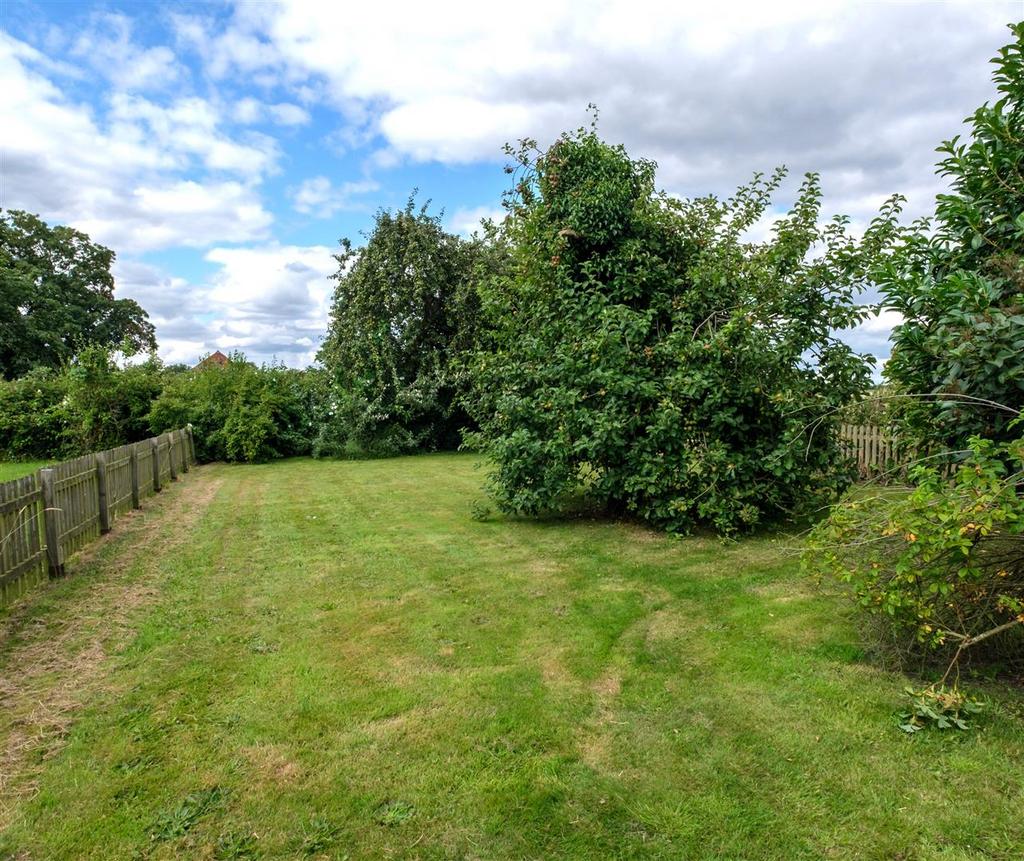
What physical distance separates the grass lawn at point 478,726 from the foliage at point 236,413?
11.5 m

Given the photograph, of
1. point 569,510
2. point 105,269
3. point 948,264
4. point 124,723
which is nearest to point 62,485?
point 124,723

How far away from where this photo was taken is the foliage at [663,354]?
263 inches

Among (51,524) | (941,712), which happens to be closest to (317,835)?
(941,712)

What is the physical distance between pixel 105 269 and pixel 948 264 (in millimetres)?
46971

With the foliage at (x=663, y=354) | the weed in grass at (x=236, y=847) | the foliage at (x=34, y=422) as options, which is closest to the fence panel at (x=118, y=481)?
the foliage at (x=663, y=354)

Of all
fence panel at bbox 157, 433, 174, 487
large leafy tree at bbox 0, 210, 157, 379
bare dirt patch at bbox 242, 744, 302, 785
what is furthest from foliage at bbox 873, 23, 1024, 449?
large leafy tree at bbox 0, 210, 157, 379

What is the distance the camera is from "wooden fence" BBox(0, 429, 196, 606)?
17.4ft

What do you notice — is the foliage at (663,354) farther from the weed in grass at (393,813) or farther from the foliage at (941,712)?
the weed in grass at (393,813)

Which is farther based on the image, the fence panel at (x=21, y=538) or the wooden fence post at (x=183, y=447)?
the wooden fence post at (x=183, y=447)

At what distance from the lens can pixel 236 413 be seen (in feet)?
56.3

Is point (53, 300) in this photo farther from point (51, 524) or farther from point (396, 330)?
point (51, 524)

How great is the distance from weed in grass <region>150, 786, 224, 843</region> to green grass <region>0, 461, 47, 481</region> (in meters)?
14.8

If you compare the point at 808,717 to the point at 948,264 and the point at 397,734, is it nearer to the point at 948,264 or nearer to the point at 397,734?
the point at 397,734

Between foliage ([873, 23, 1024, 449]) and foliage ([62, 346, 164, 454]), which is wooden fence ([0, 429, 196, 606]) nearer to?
foliage ([873, 23, 1024, 449])
